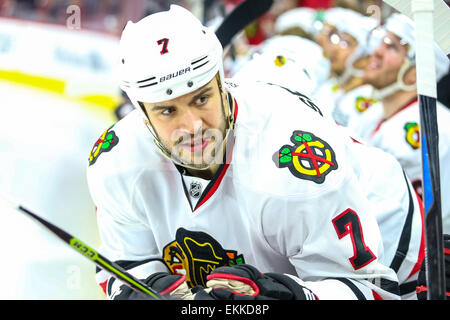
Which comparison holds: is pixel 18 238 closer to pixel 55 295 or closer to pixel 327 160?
pixel 55 295

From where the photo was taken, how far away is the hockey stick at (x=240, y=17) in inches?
103

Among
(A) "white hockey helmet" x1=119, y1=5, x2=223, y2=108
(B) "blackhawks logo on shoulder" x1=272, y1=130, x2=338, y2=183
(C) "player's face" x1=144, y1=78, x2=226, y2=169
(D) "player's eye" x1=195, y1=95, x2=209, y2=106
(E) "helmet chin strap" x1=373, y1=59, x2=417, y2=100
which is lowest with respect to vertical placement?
(B) "blackhawks logo on shoulder" x1=272, y1=130, x2=338, y2=183

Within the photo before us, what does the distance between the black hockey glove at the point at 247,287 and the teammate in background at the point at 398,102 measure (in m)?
1.26

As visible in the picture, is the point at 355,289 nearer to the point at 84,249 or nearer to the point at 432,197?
the point at 432,197

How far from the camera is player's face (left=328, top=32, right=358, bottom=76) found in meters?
3.79

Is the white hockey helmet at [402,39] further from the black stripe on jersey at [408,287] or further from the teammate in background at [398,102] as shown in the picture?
the black stripe on jersey at [408,287]

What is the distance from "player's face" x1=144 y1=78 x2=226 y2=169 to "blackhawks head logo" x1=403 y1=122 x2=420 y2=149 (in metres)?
1.31

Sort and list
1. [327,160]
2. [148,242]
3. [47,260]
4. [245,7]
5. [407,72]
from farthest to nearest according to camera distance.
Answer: [407,72], [245,7], [47,260], [148,242], [327,160]

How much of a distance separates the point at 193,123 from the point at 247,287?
0.41 m

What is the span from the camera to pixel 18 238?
244cm

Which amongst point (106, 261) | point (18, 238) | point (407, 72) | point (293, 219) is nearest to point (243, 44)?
point (407, 72)

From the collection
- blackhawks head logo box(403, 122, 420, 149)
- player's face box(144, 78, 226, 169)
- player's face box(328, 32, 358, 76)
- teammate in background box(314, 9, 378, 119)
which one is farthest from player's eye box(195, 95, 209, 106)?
player's face box(328, 32, 358, 76)

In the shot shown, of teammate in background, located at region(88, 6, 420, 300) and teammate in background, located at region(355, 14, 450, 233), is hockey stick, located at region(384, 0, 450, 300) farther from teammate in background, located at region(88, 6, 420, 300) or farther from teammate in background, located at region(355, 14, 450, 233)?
teammate in background, located at region(355, 14, 450, 233)
